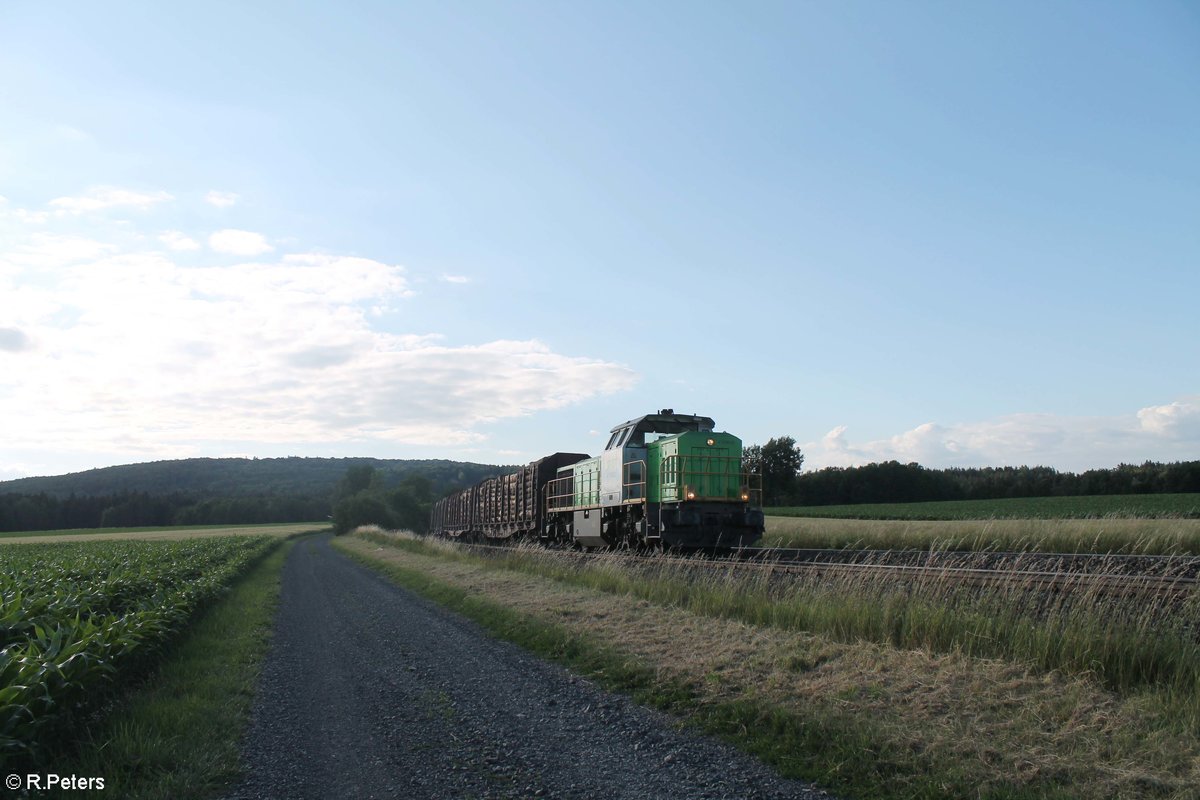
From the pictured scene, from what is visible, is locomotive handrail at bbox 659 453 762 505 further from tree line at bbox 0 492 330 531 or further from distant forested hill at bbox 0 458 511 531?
tree line at bbox 0 492 330 531

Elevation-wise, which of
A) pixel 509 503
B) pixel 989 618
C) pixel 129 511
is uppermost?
pixel 509 503

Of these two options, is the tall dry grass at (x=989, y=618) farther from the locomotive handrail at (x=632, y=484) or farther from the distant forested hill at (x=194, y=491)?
the distant forested hill at (x=194, y=491)

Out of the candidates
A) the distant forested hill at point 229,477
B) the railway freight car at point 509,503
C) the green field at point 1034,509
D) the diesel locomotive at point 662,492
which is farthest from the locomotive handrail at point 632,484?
the distant forested hill at point 229,477

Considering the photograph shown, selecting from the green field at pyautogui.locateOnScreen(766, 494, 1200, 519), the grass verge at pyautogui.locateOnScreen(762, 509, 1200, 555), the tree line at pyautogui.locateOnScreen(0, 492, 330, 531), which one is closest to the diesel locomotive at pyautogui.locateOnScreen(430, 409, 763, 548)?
the grass verge at pyautogui.locateOnScreen(762, 509, 1200, 555)

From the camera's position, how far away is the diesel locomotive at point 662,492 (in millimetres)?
18562

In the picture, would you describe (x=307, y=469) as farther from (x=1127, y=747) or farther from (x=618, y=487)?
(x=1127, y=747)

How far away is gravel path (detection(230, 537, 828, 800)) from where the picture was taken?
531 cm

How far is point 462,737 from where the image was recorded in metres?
6.48

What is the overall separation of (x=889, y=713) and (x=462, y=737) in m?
3.53

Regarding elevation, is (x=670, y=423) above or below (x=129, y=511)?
above

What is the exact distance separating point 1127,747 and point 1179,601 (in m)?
4.94

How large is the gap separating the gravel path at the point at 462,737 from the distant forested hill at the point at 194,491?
50821 mm

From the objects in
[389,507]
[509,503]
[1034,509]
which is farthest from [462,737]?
[389,507]

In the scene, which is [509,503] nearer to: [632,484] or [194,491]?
[632,484]
